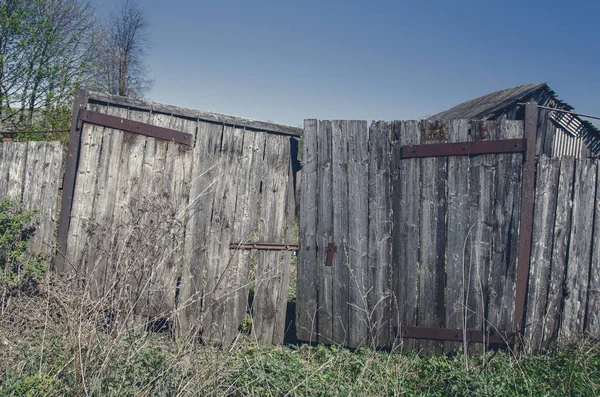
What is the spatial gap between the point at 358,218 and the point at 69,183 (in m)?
2.86

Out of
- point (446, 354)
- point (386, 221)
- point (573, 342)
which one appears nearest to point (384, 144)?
point (386, 221)

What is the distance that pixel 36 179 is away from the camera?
15.7ft

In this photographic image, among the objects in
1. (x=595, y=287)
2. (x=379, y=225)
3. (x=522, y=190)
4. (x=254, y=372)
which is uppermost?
(x=522, y=190)

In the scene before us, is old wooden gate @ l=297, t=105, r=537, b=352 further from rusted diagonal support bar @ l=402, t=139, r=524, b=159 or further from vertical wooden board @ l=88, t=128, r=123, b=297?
vertical wooden board @ l=88, t=128, r=123, b=297

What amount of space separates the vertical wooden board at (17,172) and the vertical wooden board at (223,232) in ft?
7.20

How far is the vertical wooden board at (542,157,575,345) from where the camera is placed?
4.11 m

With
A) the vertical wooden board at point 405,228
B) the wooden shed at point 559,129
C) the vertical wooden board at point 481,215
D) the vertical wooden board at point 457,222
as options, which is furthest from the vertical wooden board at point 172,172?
the wooden shed at point 559,129

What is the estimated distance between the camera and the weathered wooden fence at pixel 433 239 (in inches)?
162

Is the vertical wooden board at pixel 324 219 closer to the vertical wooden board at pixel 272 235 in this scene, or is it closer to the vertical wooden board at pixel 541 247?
the vertical wooden board at pixel 272 235

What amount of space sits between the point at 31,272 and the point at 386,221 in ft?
11.5

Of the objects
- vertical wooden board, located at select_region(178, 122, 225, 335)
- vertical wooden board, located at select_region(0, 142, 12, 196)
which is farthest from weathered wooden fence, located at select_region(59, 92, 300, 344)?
vertical wooden board, located at select_region(0, 142, 12, 196)

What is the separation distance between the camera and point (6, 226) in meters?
4.59

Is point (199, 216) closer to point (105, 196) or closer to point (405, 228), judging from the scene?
point (105, 196)

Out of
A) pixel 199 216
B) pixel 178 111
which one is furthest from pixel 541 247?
pixel 178 111
